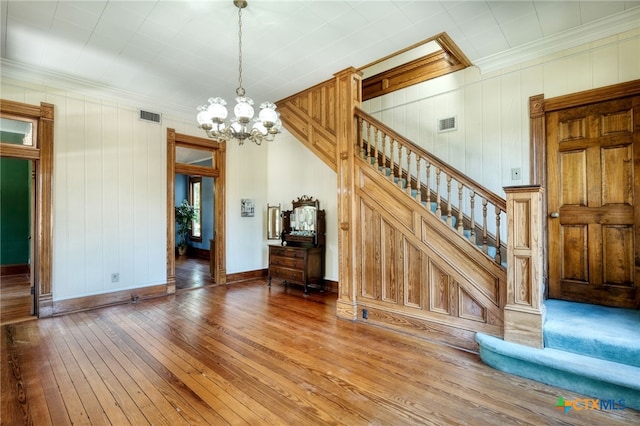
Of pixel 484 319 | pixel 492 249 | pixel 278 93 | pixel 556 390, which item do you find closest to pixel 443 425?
pixel 556 390

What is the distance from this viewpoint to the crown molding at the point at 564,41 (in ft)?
9.68

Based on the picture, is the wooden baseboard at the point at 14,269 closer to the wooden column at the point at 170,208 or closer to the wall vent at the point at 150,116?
the wooden column at the point at 170,208

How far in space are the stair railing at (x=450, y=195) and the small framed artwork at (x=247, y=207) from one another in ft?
10.1

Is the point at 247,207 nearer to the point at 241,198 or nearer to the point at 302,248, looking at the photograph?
the point at 241,198

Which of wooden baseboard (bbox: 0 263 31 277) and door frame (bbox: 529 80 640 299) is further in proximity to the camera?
wooden baseboard (bbox: 0 263 31 277)

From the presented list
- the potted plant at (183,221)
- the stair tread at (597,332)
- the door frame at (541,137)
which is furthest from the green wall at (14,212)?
the stair tread at (597,332)

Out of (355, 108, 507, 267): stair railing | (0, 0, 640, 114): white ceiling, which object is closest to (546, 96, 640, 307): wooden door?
(355, 108, 507, 267): stair railing

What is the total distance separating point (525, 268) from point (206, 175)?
17.2 ft

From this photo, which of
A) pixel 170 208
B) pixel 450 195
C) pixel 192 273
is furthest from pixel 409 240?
pixel 192 273

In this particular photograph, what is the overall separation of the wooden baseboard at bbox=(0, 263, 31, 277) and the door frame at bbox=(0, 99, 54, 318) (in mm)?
4418

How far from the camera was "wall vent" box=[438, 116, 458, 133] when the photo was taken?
13.4 ft

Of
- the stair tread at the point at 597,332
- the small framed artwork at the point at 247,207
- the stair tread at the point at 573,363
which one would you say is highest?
the small framed artwork at the point at 247,207

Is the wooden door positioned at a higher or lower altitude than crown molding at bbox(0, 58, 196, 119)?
lower

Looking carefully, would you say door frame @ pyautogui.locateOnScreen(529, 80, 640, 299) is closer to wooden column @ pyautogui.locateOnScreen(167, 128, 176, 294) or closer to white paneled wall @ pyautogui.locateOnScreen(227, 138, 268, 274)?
white paneled wall @ pyautogui.locateOnScreen(227, 138, 268, 274)
